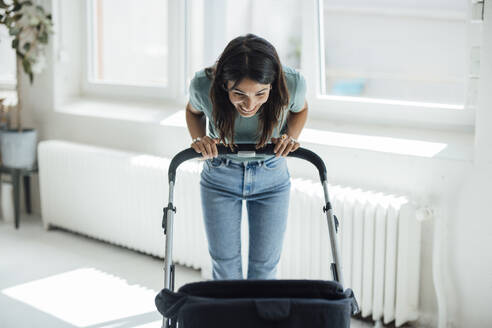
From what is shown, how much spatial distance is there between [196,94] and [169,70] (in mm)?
1864

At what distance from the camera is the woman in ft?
5.71

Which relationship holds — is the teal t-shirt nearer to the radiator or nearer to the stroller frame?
the stroller frame

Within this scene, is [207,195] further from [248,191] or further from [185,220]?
[185,220]

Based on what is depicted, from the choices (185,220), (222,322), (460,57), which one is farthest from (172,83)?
(222,322)

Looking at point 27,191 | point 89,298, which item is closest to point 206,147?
point 89,298

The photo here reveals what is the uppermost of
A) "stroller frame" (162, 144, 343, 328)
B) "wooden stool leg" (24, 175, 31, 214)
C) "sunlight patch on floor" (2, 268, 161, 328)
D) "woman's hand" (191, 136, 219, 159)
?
"woman's hand" (191, 136, 219, 159)

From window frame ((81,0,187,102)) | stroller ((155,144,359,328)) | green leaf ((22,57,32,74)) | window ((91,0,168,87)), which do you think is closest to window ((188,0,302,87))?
window frame ((81,0,187,102))

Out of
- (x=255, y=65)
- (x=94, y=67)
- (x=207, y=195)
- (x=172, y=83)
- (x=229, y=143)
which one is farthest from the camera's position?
(x=94, y=67)

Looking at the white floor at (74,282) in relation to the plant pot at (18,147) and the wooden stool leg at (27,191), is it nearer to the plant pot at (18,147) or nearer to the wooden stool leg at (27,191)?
the wooden stool leg at (27,191)

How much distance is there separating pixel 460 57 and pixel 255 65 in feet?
4.84

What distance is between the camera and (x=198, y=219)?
3.12 meters

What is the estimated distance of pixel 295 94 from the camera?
1.90 meters

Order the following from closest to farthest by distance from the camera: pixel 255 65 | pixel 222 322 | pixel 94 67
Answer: pixel 222 322
pixel 255 65
pixel 94 67

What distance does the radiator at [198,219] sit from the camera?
8.25 ft
